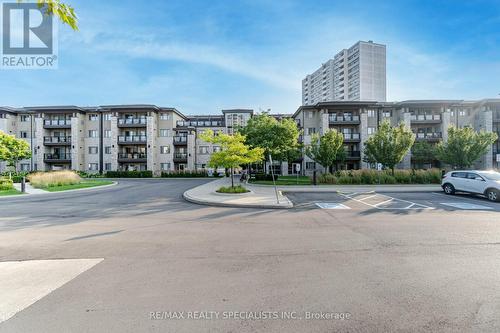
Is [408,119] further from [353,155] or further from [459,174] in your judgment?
[459,174]

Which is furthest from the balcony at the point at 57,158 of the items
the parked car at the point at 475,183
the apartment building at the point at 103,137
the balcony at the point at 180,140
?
the parked car at the point at 475,183

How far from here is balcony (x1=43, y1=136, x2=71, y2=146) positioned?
42.5 meters

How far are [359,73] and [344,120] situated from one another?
79075mm

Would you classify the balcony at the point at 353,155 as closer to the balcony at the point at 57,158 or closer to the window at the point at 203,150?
the window at the point at 203,150

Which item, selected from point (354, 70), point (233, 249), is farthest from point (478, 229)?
point (354, 70)

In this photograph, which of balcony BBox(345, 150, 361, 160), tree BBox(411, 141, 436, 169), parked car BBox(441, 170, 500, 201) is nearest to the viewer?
parked car BBox(441, 170, 500, 201)

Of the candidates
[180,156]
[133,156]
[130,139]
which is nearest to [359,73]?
[180,156]

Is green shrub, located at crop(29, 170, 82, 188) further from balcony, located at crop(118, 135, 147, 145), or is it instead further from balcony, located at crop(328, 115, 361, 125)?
balcony, located at crop(328, 115, 361, 125)

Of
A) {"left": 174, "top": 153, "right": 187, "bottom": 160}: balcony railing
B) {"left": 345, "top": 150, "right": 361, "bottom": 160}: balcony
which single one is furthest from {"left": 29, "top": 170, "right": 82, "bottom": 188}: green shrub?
{"left": 345, "top": 150, "right": 361, "bottom": 160}: balcony

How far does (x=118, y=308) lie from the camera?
11.2ft

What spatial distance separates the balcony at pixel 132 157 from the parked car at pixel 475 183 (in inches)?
1665

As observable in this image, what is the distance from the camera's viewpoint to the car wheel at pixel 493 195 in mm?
13902

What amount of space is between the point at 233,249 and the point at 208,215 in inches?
178

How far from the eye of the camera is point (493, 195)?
14047 millimetres
